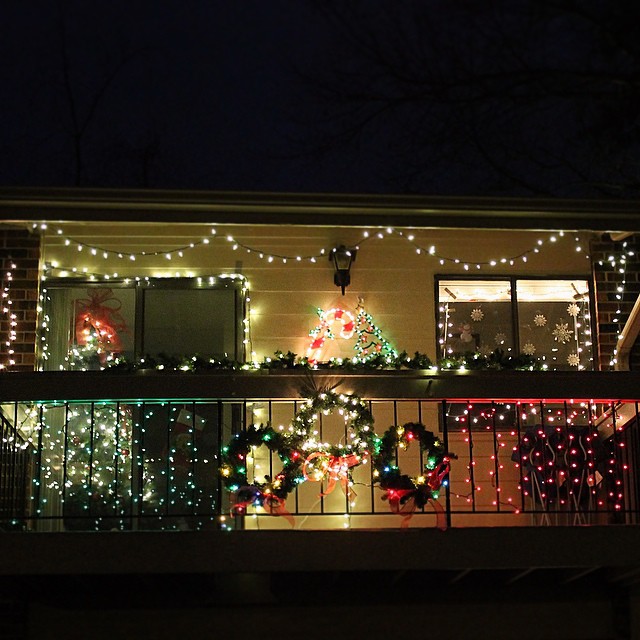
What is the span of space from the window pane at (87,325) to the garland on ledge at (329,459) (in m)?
2.79

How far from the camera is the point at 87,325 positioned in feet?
33.9

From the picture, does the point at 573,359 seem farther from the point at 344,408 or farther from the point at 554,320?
the point at 344,408

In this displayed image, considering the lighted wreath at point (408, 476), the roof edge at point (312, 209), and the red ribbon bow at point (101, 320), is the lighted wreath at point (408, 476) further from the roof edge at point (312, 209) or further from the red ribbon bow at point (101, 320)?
the red ribbon bow at point (101, 320)

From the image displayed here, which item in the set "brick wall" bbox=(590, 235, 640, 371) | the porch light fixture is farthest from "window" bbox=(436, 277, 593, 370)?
the porch light fixture

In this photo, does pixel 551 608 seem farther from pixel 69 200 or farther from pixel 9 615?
pixel 69 200

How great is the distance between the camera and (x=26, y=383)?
26.5 ft

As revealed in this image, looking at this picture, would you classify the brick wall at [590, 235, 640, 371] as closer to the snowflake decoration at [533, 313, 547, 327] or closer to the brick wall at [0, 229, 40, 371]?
the snowflake decoration at [533, 313, 547, 327]

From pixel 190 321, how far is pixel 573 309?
3.95 m

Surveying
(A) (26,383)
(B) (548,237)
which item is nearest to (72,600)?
(A) (26,383)

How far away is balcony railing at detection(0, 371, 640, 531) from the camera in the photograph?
26.4 feet

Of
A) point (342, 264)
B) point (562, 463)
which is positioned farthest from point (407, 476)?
point (342, 264)

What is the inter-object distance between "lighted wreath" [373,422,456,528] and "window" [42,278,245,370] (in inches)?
108

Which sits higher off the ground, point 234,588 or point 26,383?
point 26,383

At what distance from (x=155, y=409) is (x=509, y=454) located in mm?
3544
